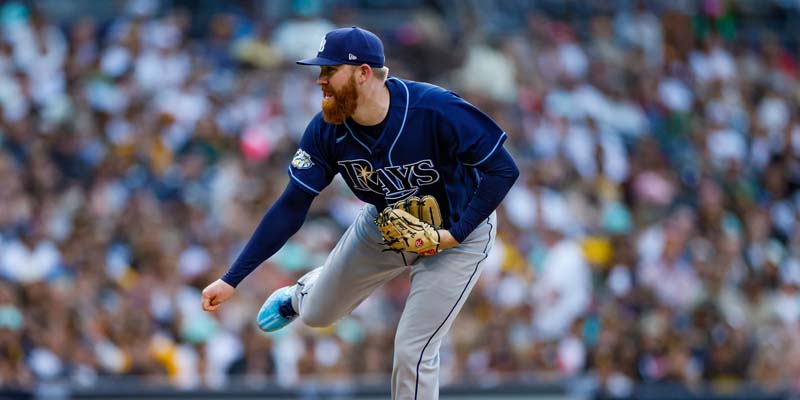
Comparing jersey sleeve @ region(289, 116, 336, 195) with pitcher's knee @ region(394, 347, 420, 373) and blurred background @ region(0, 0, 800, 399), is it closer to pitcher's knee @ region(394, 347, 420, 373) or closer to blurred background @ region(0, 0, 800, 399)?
pitcher's knee @ region(394, 347, 420, 373)

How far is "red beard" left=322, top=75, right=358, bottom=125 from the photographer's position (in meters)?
5.84

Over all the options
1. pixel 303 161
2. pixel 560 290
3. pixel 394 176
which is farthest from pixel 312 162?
pixel 560 290

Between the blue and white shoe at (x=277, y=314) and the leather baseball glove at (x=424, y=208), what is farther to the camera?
the blue and white shoe at (x=277, y=314)

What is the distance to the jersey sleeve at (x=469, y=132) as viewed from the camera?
233 inches

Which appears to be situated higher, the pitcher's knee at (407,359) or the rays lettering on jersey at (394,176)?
the rays lettering on jersey at (394,176)

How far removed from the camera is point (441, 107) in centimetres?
601

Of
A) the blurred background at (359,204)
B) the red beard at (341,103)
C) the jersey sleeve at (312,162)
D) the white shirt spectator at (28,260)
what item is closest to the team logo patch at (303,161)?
the jersey sleeve at (312,162)

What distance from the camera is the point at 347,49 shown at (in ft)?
19.0

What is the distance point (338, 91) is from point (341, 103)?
0.06 meters

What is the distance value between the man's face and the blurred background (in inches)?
179

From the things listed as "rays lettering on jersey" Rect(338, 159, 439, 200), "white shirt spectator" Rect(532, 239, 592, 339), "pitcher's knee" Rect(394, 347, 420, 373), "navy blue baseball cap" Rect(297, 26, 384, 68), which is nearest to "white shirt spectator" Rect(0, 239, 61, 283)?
"white shirt spectator" Rect(532, 239, 592, 339)

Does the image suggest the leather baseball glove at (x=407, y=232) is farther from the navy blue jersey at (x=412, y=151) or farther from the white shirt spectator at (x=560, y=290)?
the white shirt spectator at (x=560, y=290)

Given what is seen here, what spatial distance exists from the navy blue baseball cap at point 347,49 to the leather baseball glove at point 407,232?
2.41ft

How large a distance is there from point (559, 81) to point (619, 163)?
1.42m
